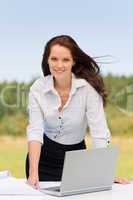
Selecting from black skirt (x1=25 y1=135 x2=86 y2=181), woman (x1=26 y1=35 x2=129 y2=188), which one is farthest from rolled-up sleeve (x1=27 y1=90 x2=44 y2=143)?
black skirt (x1=25 y1=135 x2=86 y2=181)

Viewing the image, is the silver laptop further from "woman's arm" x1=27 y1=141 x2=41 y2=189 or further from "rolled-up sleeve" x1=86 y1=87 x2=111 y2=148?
"rolled-up sleeve" x1=86 y1=87 x2=111 y2=148

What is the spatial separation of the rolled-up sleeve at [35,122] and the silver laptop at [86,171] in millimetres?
308

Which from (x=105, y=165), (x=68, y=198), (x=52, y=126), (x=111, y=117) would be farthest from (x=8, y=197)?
(x=111, y=117)

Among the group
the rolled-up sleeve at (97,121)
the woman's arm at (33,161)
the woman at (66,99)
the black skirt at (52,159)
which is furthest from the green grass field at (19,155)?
the woman's arm at (33,161)

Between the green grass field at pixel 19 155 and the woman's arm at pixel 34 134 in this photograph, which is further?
the green grass field at pixel 19 155

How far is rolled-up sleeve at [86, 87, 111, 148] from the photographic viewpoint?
7.95ft

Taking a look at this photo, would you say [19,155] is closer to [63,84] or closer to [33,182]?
[63,84]

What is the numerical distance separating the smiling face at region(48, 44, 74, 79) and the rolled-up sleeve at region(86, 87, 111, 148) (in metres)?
0.17

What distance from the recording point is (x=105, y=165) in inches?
81.9

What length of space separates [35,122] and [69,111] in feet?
0.60

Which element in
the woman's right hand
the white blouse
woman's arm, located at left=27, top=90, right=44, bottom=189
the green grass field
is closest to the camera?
the woman's right hand

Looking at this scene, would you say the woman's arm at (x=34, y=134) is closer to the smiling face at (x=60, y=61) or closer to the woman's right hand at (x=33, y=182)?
the woman's right hand at (x=33, y=182)

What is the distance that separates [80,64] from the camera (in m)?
2.55

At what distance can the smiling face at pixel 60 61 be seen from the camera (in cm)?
234
